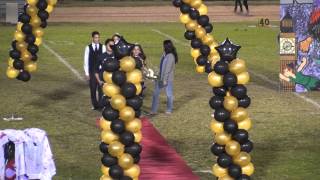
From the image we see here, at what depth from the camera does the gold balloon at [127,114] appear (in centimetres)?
1194

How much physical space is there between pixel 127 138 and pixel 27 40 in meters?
8.86

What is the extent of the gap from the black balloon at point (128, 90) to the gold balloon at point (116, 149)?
2.48ft

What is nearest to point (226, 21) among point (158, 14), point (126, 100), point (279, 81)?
point (158, 14)

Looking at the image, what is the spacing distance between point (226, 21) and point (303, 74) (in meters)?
23.9

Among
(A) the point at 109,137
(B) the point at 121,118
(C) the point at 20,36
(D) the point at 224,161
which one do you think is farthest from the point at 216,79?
(C) the point at 20,36

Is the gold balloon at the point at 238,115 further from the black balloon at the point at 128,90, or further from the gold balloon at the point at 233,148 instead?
the black balloon at the point at 128,90

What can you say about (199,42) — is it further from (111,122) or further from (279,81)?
(111,122)

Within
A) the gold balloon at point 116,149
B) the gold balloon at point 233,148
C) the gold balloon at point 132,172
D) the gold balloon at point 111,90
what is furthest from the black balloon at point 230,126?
the gold balloon at point 111,90

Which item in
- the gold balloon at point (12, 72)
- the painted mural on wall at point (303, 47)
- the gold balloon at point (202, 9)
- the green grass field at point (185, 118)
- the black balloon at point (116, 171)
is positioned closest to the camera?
the black balloon at point (116, 171)

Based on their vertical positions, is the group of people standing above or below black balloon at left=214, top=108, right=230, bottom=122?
below

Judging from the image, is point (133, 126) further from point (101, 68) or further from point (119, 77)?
point (101, 68)

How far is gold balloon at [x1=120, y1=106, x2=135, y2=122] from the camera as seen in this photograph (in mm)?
11938

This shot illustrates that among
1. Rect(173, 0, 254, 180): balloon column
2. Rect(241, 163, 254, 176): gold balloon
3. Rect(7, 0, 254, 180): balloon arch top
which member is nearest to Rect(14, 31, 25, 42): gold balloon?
Rect(7, 0, 254, 180): balloon arch top

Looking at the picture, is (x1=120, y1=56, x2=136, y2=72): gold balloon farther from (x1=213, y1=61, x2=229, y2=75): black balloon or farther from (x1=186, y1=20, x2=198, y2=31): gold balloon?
(x1=186, y1=20, x2=198, y2=31): gold balloon
